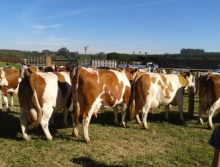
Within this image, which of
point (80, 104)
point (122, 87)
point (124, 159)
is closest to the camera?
point (124, 159)

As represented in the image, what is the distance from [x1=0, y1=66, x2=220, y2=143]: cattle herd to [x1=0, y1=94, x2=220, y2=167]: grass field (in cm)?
34

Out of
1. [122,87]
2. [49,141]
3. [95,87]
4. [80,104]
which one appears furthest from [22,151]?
[122,87]

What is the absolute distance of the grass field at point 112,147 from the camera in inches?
213

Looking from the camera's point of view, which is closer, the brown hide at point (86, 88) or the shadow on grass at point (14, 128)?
the brown hide at point (86, 88)

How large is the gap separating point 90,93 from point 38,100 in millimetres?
1238

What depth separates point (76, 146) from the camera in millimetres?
6191

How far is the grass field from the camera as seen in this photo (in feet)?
17.8

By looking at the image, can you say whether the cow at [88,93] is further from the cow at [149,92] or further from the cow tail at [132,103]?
the cow at [149,92]

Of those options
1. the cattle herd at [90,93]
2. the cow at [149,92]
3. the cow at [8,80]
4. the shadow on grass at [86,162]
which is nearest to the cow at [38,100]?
the cattle herd at [90,93]

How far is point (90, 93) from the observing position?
21.4ft

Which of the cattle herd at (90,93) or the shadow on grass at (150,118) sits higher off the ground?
the cattle herd at (90,93)

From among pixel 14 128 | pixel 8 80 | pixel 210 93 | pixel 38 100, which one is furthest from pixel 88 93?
pixel 8 80

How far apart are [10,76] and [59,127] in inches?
159

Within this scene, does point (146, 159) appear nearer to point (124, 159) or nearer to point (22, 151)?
point (124, 159)
